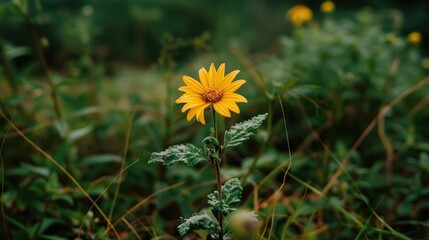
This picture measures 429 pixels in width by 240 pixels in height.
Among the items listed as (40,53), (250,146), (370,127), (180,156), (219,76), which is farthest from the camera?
(250,146)

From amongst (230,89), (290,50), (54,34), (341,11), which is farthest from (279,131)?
(54,34)

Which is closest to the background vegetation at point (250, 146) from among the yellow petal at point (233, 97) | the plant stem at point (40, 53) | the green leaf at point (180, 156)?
the plant stem at point (40, 53)

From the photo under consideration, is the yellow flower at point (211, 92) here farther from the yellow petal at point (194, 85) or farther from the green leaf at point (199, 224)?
the green leaf at point (199, 224)

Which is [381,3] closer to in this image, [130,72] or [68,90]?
[130,72]

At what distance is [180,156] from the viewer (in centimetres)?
92

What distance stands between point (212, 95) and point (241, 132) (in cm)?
13

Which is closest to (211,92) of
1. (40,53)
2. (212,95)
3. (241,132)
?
(212,95)

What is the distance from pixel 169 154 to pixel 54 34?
261 centimetres

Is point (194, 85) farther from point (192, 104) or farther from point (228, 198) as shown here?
point (228, 198)

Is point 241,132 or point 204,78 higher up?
point 204,78

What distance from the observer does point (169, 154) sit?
92 cm

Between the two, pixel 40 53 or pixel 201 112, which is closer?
pixel 201 112

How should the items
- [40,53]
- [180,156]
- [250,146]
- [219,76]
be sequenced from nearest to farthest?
[180,156] < [219,76] < [40,53] < [250,146]

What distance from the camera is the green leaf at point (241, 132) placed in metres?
0.93
